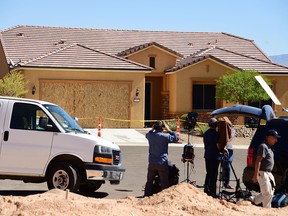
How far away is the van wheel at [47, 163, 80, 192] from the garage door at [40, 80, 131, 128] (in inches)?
821

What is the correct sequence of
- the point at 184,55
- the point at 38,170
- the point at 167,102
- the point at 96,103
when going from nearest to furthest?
the point at 38,170, the point at 96,103, the point at 167,102, the point at 184,55

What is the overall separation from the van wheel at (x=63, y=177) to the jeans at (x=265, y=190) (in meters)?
3.72

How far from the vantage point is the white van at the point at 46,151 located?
489 inches

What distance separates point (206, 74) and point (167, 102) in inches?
113

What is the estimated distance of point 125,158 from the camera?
21000 mm

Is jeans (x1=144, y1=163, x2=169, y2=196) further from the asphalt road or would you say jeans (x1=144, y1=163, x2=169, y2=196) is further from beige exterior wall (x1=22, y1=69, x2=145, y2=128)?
beige exterior wall (x1=22, y1=69, x2=145, y2=128)

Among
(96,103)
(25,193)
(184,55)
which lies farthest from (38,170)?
(184,55)

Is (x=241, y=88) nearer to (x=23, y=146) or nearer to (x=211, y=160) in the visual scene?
(x=211, y=160)

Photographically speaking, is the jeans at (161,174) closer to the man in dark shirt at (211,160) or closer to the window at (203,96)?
the man in dark shirt at (211,160)

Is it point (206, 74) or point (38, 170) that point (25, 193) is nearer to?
point (38, 170)

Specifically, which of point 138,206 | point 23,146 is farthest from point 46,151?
point 138,206

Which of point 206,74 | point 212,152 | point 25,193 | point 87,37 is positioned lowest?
point 25,193

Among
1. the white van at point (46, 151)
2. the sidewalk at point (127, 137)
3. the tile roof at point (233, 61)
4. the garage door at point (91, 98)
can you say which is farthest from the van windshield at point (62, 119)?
the tile roof at point (233, 61)

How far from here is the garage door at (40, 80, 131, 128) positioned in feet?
109
